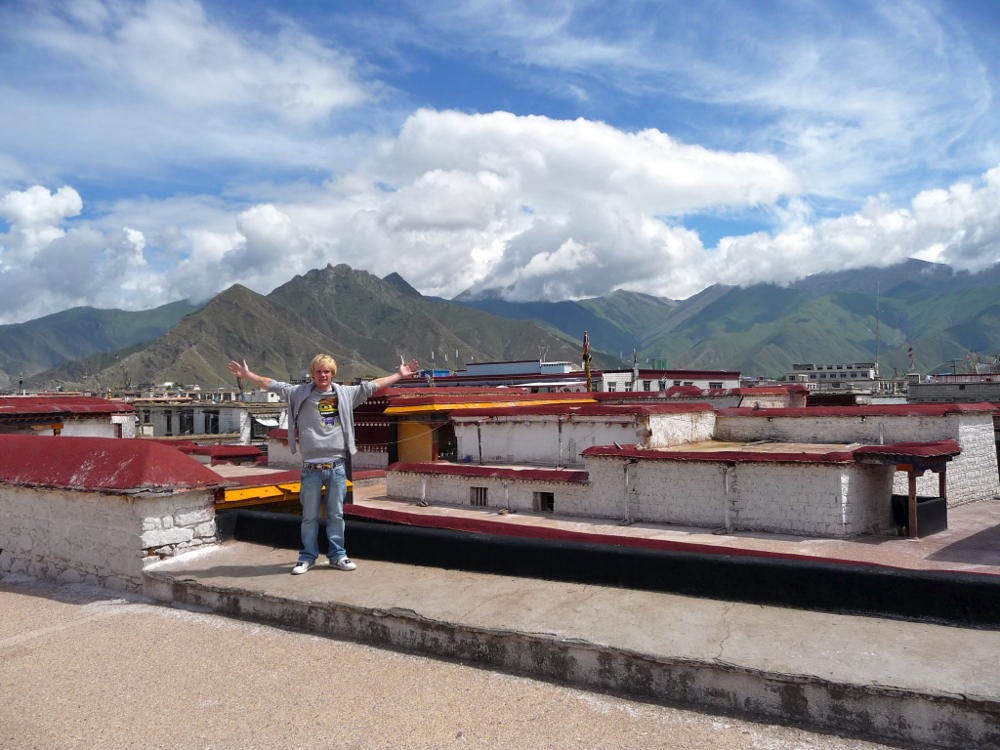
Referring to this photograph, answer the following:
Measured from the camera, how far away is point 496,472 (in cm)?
1936

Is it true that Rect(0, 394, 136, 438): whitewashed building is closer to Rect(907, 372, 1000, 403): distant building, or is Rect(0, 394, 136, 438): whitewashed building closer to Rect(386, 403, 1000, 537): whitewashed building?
Rect(386, 403, 1000, 537): whitewashed building

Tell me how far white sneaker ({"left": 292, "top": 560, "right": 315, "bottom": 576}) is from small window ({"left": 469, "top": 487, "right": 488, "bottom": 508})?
13992 mm

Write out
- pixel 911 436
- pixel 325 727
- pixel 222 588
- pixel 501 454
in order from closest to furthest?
pixel 325 727 < pixel 222 588 < pixel 911 436 < pixel 501 454

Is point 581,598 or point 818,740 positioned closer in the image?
point 818,740

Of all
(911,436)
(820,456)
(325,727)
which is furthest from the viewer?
(911,436)

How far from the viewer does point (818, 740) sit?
341 cm

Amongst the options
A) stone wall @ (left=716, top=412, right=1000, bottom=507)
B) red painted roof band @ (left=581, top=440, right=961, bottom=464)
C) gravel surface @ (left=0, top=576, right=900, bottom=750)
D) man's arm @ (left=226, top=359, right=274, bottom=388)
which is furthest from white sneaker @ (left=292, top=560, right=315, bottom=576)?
stone wall @ (left=716, top=412, right=1000, bottom=507)

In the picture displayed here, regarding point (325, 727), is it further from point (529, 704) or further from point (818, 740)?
point (818, 740)

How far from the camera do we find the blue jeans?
5.95 metres

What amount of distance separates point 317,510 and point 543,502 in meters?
13.5

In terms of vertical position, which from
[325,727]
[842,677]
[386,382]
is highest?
[386,382]

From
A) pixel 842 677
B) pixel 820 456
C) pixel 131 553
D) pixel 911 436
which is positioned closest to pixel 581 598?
pixel 842 677

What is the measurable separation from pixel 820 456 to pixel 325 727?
1363cm

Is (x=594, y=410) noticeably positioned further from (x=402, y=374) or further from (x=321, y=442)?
(x=321, y=442)
